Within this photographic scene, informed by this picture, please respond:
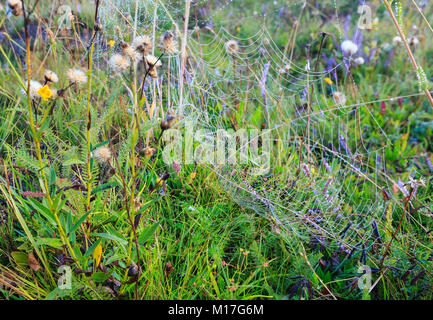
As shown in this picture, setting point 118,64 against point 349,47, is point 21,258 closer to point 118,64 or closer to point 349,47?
point 118,64

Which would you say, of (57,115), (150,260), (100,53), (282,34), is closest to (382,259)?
(150,260)

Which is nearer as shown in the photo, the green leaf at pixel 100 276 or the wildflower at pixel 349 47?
the green leaf at pixel 100 276

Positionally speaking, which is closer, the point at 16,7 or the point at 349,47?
the point at 16,7

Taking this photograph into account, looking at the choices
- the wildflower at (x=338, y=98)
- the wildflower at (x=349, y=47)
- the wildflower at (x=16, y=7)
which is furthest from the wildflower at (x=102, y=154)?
the wildflower at (x=349, y=47)

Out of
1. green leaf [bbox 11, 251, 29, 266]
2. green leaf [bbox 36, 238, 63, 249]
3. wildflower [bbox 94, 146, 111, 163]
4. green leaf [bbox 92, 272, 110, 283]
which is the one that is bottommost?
green leaf [bbox 92, 272, 110, 283]

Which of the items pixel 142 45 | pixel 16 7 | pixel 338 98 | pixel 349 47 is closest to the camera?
pixel 16 7

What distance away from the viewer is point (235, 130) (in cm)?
183

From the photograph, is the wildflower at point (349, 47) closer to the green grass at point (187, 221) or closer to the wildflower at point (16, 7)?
the green grass at point (187, 221)

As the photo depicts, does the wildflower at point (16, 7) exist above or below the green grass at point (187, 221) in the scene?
above

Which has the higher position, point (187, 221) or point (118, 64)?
point (118, 64)

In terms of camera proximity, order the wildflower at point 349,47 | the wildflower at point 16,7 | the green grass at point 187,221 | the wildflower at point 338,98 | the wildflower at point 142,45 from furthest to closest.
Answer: the wildflower at point 349,47 → the wildflower at point 338,98 → the green grass at point 187,221 → the wildflower at point 142,45 → the wildflower at point 16,7

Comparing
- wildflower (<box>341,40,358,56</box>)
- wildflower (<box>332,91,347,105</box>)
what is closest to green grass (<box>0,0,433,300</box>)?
wildflower (<box>332,91,347,105</box>)

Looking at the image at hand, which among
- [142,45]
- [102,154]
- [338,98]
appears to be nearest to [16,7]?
[142,45]

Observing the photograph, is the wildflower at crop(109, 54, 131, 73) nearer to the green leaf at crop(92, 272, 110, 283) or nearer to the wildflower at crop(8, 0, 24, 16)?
the wildflower at crop(8, 0, 24, 16)
